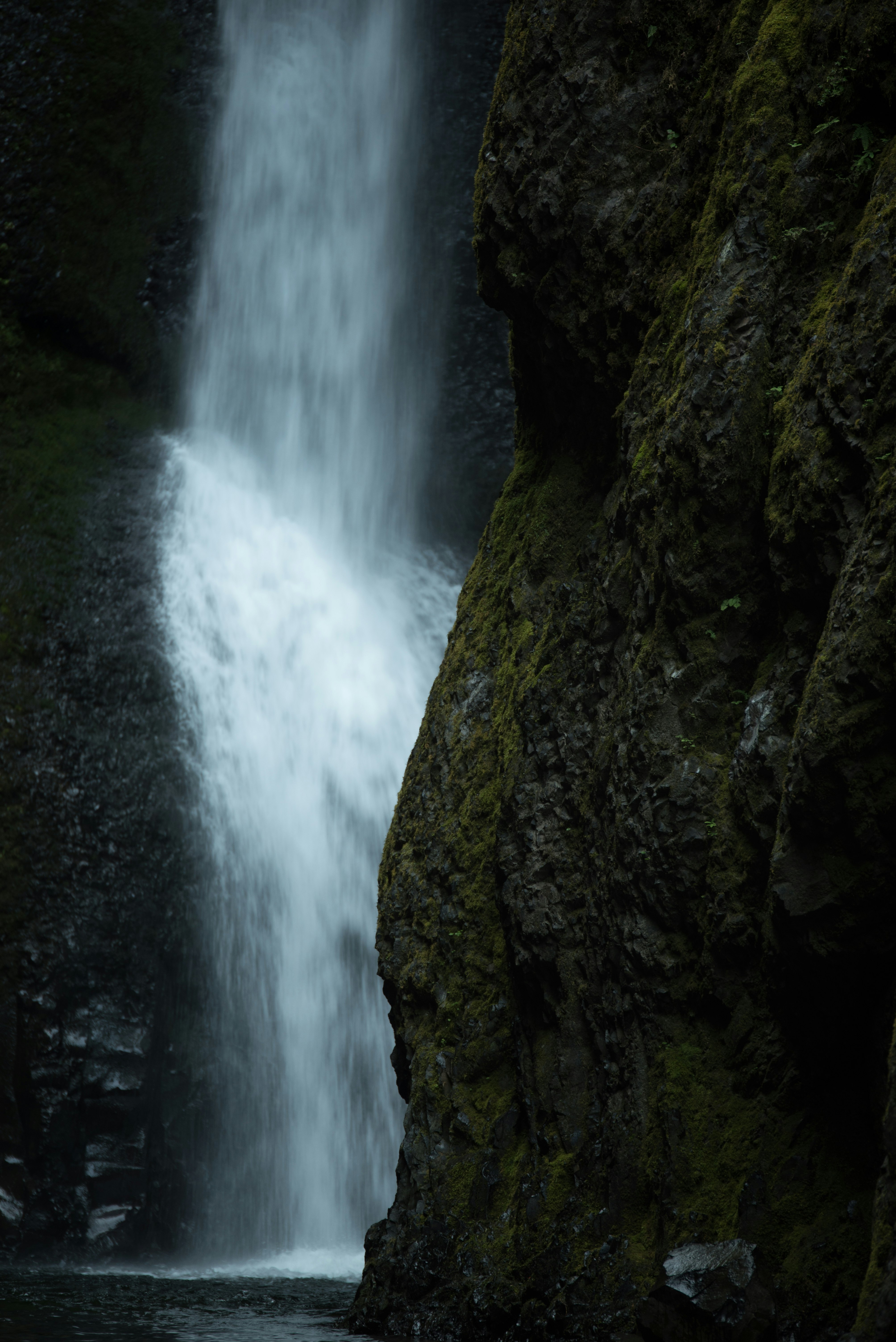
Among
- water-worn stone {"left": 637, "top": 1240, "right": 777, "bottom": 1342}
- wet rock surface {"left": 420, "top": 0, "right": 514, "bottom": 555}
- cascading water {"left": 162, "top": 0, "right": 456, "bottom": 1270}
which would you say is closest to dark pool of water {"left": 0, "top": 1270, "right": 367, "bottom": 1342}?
cascading water {"left": 162, "top": 0, "right": 456, "bottom": 1270}

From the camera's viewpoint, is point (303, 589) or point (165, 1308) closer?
point (165, 1308)

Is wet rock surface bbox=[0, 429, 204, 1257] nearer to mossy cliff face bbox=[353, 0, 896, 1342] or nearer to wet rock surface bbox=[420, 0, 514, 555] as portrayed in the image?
mossy cliff face bbox=[353, 0, 896, 1342]

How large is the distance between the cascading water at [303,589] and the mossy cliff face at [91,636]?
53 centimetres

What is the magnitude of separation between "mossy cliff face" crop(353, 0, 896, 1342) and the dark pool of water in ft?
2.95

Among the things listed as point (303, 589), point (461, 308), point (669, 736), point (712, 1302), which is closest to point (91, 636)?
point (303, 589)

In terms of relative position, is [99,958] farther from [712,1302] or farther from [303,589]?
[712,1302]

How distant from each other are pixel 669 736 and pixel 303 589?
476 inches

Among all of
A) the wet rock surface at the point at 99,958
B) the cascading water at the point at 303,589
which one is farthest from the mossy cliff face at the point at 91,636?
the cascading water at the point at 303,589

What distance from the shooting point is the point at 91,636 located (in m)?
14.3

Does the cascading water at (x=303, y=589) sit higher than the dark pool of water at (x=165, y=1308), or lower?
higher

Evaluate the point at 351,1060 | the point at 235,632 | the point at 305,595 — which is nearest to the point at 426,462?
the point at 305,595

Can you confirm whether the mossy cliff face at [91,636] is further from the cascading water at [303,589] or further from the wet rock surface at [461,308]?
the wet rock surface at [461,308]

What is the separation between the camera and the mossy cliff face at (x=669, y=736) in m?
4.23

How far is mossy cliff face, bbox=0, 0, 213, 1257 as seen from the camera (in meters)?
11.4
